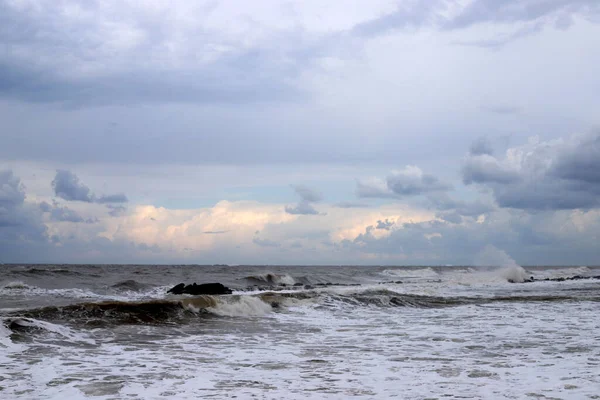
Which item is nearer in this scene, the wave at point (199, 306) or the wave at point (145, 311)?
the wave at point (145, 311)

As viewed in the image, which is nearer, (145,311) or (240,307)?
(145,311)

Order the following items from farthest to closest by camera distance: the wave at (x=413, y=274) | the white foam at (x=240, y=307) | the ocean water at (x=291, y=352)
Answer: the wave at (x=413, y=274) < the white foam at (x=240, y=307) < the ocean water at (x=291, y=352)

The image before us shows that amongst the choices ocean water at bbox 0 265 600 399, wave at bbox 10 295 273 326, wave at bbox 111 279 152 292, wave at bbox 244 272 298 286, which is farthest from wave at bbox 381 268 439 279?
wave at bbox 10 295 273 326

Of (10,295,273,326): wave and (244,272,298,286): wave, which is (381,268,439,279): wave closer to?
(244,272,298,286): wave

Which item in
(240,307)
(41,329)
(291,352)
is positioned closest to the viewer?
(291,352)

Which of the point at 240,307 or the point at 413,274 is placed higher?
the point at 240,307

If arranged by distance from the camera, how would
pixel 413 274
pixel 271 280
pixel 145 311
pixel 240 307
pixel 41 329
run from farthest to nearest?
pixel 413 274, pixel 271 280, pixel 240 307, pixel 145 311, pixel 41 329

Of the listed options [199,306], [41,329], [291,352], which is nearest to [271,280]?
[199,306]

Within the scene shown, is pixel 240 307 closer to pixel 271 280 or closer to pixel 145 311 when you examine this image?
pixel 145 311

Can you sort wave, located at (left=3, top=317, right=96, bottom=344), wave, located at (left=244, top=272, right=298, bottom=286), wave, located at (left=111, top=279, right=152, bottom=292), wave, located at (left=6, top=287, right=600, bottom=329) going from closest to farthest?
wave, located at (left=3, top=317, right=96, bottom=344)
wave, located at (left=6, top=287, right=600, bottom=329)
wave, located at (left=111, top=279, right=152, bottom=292)
wave, located at (left=244, top=272, right=298, bottom=286)

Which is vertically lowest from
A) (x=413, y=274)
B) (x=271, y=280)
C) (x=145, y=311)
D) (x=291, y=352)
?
(x=413, y=274)

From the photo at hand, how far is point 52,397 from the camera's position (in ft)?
24.2

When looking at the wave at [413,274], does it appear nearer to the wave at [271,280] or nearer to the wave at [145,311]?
the wave at [271,280]

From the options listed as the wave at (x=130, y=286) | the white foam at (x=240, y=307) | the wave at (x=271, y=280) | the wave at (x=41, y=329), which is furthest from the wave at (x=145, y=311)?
the wave at (x=271, y=280)
